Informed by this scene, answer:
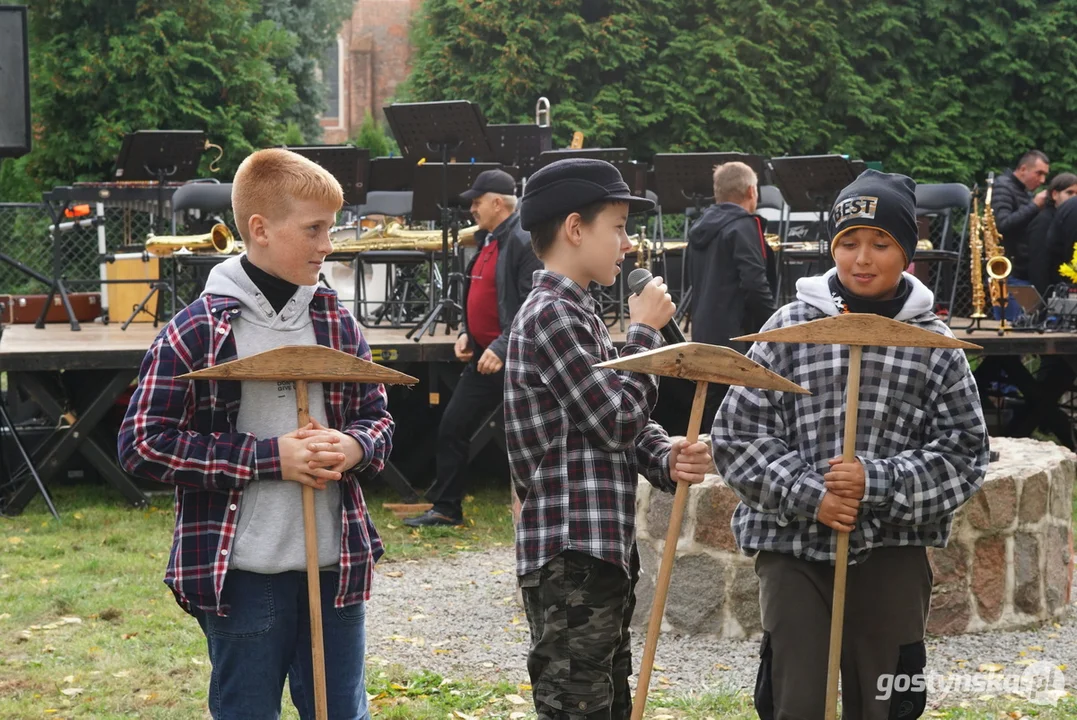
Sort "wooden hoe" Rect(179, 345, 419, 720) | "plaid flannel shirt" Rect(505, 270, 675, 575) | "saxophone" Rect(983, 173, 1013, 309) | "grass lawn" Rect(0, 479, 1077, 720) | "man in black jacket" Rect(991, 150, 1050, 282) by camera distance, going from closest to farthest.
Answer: "wooden hoe" Rect(179, 345, 419, 720)
"plaid flannel shirt" Rect(505, 270, 675, 575)
"grass lawn" Rect(0, 479, 1077, 720)
"saxophone" Rect(983, 173, 1013, 309)
"man in black jacket" Rect(991, 150, 1050, 282)

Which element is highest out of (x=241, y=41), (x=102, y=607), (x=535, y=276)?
(x=241, y=41)

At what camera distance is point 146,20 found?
1805 centimetres

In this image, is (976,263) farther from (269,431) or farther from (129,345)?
(269,431)

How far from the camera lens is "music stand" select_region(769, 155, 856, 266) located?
8.84 m

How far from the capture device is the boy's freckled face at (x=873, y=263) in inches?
122

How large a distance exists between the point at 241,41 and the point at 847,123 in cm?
911

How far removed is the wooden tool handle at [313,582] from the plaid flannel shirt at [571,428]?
20.6 inches

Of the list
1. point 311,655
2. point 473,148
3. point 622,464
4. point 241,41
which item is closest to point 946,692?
point 622,464

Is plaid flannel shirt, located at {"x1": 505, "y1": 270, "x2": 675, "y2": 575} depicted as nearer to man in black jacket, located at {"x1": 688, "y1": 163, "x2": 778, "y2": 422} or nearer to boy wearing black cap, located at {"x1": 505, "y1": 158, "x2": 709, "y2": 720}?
boy wearing black cap, located at {"x1": 505, "y1": 158, "x2": 709, "y2": 720}

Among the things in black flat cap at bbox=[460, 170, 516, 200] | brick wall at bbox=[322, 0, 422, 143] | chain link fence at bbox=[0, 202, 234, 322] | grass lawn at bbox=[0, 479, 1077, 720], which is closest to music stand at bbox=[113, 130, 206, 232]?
chain link fence at bbox=[0, 202, 234, 322]

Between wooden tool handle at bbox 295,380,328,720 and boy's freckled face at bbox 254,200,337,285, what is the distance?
11.3 inches

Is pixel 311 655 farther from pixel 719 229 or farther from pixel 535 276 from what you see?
pixel 719 229

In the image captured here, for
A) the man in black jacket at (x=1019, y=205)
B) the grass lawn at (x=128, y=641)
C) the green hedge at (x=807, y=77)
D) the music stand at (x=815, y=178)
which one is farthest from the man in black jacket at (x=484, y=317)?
the green hedge at (x=807, y=77)

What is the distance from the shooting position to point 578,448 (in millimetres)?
2967
